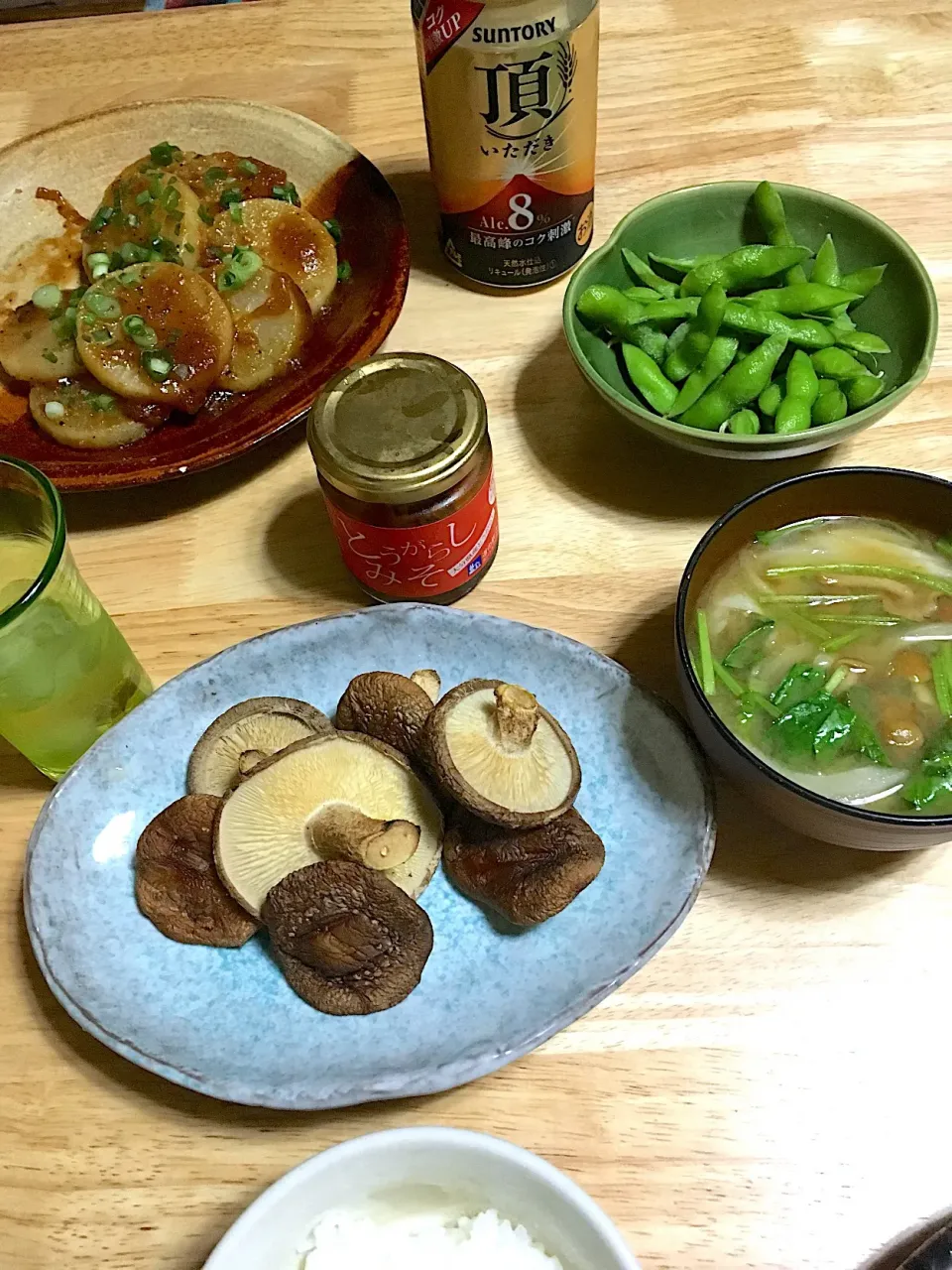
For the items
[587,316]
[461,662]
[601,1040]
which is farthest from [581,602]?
[601,1040]

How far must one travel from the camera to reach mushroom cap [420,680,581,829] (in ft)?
3.03

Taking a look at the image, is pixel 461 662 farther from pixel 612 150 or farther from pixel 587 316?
pixel 612 150

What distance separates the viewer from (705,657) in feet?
3.32

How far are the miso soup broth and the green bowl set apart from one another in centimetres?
13

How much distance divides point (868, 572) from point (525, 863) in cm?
50

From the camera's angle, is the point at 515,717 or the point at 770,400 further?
the point at 770,400

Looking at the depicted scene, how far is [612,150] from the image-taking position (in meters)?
1.63

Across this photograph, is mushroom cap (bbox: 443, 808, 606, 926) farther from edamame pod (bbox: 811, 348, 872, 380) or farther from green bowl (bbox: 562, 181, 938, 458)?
edamame pod (bbox: 811, 348, 872, 380)

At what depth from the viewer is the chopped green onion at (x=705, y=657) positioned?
1004 mm

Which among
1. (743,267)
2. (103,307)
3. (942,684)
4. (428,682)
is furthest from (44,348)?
(942,684)

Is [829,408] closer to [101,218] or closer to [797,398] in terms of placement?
[797,398]

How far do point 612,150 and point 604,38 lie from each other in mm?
323

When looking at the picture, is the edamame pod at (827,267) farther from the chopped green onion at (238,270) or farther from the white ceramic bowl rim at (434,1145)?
the white ceramic bowl rim at (434,1145)

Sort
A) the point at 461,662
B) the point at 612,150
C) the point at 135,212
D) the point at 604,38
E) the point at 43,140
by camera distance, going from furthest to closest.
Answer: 1. the point at 604,38
2. the point at 612,150
3. the point at 43,140
4. the point at 135,212
5. the point at 461,662
